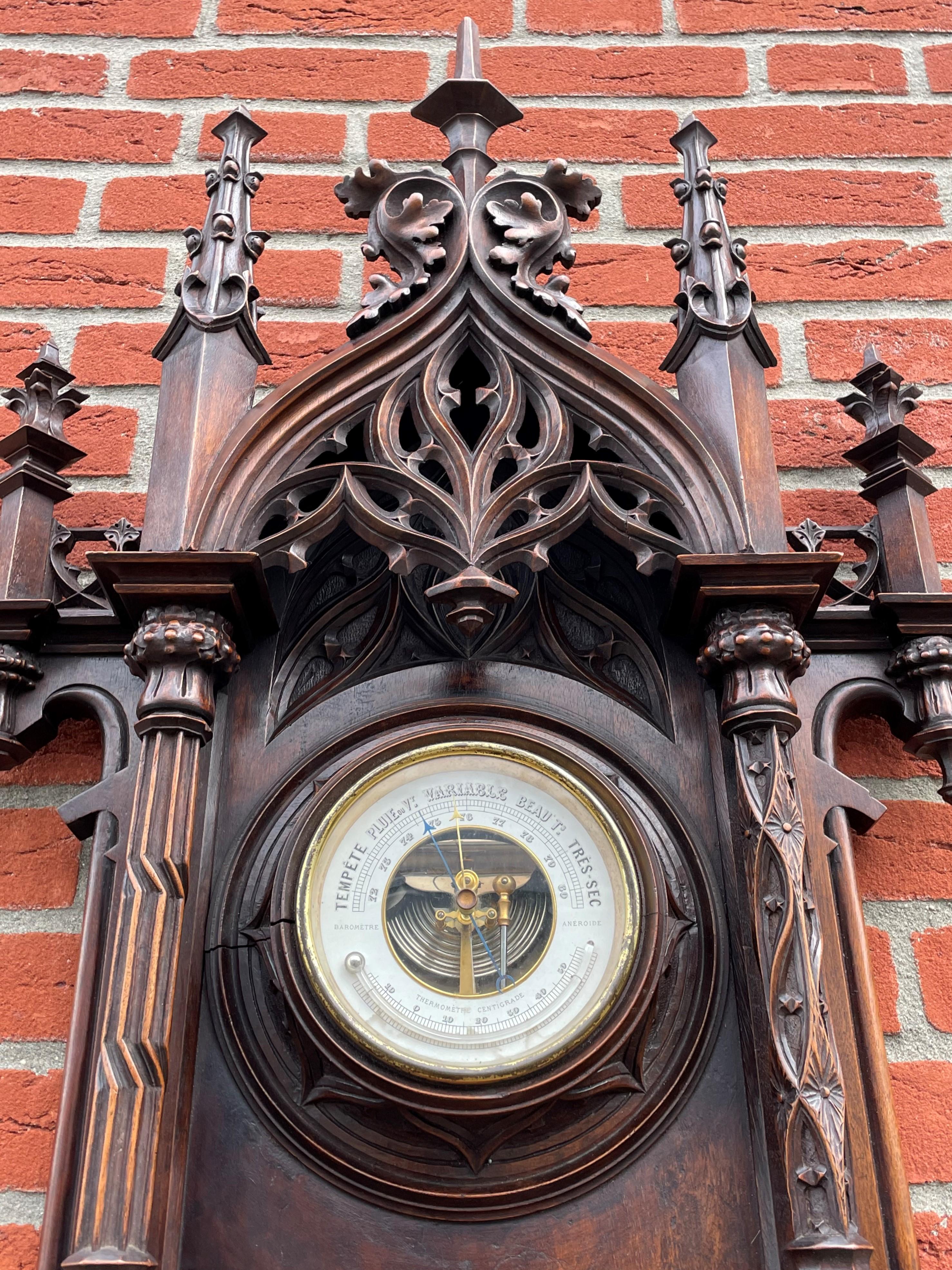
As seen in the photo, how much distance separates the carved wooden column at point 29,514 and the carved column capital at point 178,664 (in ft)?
0.50

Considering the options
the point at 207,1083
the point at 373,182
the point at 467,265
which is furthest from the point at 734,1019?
the point at 373,182

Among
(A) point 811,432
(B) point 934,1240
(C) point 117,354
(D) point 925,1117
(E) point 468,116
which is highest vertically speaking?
(E) point 468,116

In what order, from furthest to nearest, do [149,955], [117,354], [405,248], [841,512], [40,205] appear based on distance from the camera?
[40,205] < [117,354] < [841,512] < [405,248] < [149,955]

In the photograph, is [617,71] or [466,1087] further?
[617,71]

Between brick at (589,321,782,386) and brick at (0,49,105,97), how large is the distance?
2.83 ft

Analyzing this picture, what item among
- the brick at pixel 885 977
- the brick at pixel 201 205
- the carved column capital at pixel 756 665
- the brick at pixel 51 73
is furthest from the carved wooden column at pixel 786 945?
the brick at pixel 51 73

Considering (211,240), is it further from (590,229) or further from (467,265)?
(590,229)

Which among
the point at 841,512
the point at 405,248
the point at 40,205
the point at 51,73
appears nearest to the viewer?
the point at 405,248

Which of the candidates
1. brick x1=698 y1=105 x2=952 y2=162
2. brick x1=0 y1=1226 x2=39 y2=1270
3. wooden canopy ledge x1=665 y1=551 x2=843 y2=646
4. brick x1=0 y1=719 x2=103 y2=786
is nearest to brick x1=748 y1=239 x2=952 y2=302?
brick x1=698 y1=105 x2=952 y2=162

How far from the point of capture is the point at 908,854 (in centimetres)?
146

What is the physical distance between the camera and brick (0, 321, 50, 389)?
175 centimetres

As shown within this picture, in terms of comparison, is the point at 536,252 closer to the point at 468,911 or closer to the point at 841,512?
the point at 841,512

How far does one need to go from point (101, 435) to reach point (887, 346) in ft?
3.47

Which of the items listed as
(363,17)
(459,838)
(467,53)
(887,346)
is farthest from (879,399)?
(363,17)
